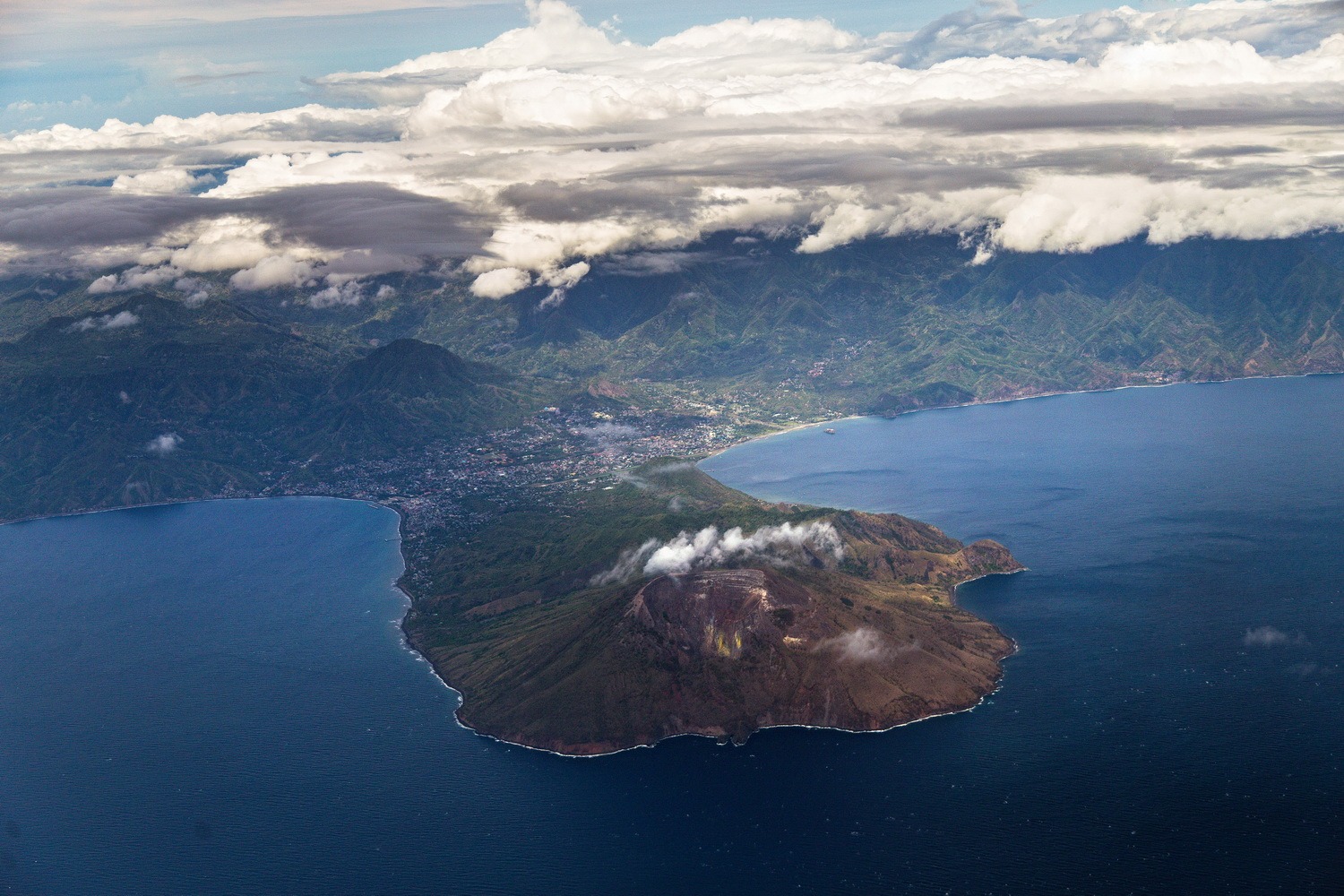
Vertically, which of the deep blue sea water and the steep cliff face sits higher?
the steep cliff face

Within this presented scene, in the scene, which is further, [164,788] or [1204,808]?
[164,788]

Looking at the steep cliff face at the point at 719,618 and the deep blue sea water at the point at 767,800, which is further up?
the steep cliff face at the point at 719,618

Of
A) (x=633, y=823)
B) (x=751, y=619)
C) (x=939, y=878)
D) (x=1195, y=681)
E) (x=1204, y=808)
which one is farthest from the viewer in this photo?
(x=751, y=619)

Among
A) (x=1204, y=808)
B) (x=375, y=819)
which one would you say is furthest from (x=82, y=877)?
(x=1204, y=808)

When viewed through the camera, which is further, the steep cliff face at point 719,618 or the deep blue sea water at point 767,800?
the steep cliff face at point 719,618

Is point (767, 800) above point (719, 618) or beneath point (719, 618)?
beneath

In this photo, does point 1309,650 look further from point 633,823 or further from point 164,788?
point 164,788

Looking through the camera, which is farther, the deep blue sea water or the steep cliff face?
the steep cliff face

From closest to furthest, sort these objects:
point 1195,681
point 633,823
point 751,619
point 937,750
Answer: point 633,823
point 937,750
point 1195,681
point 751,619

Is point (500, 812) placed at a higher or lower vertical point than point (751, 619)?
lower

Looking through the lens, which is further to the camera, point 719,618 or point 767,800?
point 719,618
